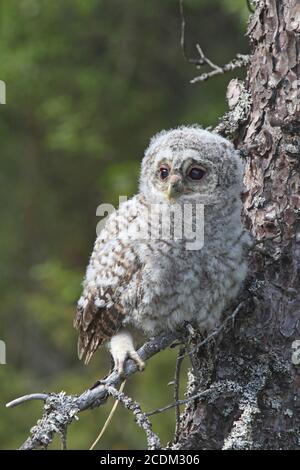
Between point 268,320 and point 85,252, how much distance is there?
4975 mm

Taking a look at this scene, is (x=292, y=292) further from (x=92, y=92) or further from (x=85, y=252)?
(x=85, y=252)

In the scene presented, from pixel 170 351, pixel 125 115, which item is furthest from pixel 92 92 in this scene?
pixel 170 351

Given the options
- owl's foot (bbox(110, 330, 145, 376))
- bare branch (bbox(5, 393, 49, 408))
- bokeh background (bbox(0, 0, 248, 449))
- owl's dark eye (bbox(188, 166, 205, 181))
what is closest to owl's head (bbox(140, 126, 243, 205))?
owl's dark eye (bbox(188, 166, 205, 181))

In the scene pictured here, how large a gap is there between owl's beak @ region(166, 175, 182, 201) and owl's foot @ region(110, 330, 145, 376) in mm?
586

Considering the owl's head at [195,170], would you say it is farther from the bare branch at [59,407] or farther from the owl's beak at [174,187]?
the bare branch at [59,407]

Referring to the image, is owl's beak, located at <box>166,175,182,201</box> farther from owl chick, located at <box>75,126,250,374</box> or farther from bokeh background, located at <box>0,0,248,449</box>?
bokeh background, located at <box>0,0,248,449</box>

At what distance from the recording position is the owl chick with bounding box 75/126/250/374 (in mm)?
3150

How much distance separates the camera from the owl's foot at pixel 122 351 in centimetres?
302

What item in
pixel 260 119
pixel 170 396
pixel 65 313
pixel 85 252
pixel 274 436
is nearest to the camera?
pixel 274 436

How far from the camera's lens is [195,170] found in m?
3.21

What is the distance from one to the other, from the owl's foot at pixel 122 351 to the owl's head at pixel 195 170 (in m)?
0.55

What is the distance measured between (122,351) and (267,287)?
601 millimetres

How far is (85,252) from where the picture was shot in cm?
802

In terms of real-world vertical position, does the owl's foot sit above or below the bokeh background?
below
